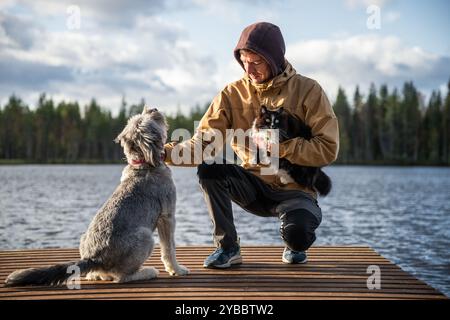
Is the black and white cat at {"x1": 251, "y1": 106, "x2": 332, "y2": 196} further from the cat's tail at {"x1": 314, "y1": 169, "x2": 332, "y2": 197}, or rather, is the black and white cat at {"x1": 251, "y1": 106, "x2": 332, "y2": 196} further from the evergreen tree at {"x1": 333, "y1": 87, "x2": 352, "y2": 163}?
the evergreen tree at {"x1": 333, "y1": 87, "x2": 352, "y2": 163}

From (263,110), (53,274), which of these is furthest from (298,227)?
(53,274)

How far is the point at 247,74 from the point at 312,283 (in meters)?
2.55

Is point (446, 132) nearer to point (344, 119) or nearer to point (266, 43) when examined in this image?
point (344, 119)

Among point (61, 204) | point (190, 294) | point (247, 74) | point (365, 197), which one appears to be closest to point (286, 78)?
point (247, 74)

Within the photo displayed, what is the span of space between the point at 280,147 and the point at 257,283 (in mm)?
1563

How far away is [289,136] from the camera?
235 inches

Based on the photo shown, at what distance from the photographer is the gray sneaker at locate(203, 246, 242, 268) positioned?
590cm

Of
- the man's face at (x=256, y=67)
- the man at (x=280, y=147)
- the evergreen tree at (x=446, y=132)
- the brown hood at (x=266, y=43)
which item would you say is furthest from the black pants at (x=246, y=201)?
the evergreen tree at (x=446, y=132)

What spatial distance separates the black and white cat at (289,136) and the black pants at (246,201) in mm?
166

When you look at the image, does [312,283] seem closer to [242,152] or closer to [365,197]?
[242,152]

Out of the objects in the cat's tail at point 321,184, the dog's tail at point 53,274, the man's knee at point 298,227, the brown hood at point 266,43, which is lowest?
the dog's tail at point 53,274

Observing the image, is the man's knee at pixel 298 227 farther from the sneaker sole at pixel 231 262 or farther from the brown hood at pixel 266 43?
the brown hood at pixel 266 43

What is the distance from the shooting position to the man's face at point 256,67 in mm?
6000

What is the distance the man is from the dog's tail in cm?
150
